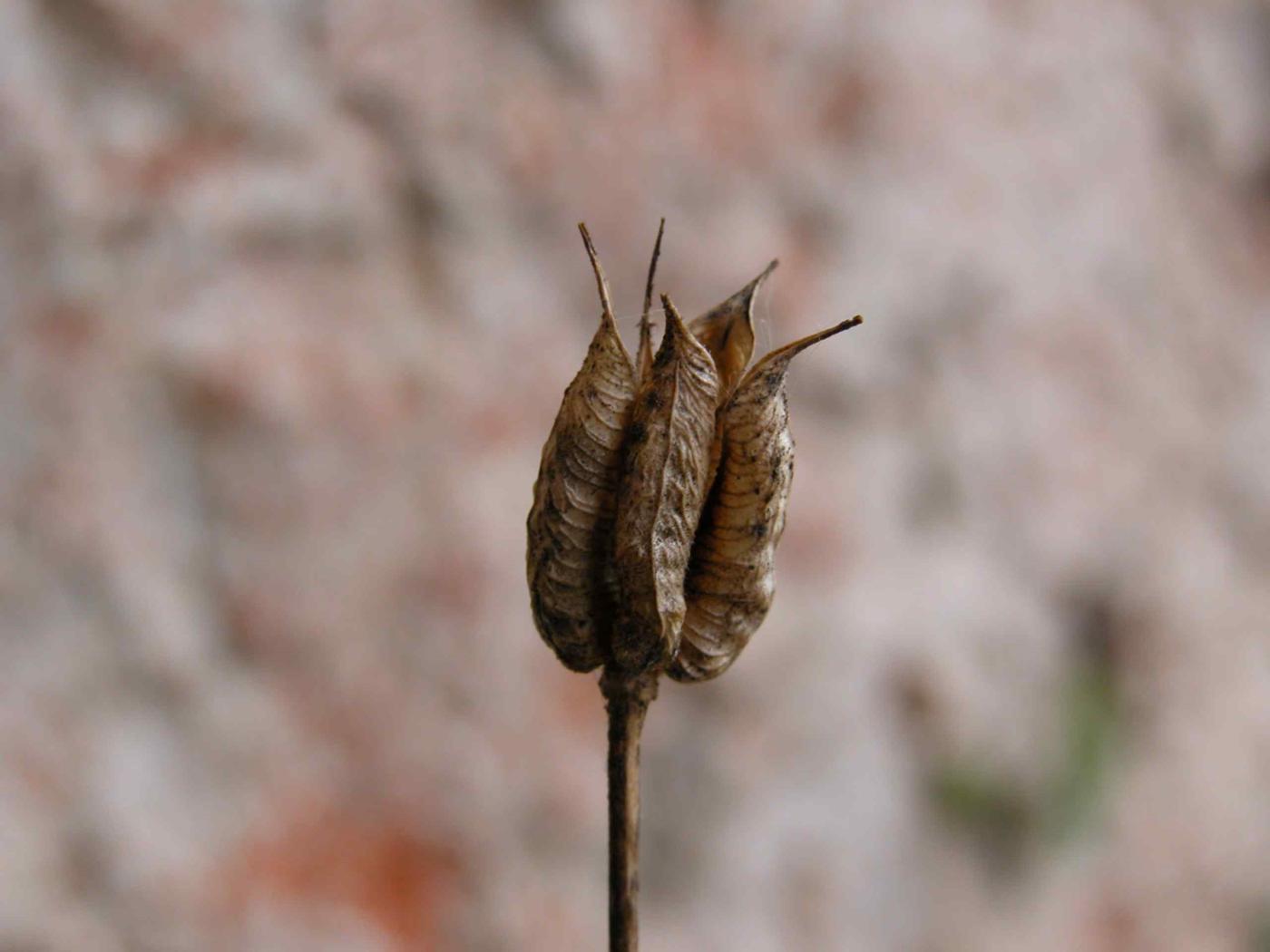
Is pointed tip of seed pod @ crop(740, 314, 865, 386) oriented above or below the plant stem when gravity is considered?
above

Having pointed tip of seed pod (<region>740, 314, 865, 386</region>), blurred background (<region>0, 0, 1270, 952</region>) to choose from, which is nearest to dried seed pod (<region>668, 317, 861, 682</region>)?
pointed tip of seed pod (<region>740, 314, 865, 386</region>)

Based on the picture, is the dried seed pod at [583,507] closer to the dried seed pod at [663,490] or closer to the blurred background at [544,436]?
the dried seed pod at [663,490]

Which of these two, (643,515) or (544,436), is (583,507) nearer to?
(643,515)

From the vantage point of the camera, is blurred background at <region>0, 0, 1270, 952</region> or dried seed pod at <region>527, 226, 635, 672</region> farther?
blurred background at <region>0, 0, 1270, 952</region>

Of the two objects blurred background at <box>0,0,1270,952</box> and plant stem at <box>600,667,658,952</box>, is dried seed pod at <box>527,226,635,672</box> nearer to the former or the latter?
plant stem at <box>600,667,658,952</box>

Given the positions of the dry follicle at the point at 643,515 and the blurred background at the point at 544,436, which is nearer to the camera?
the dry follicle at the point at 643,515

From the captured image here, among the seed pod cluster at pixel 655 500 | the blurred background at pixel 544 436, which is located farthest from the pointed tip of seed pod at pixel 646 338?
the blurred background at pixel 544 436

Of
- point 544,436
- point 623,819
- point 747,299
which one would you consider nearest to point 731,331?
point 747,299

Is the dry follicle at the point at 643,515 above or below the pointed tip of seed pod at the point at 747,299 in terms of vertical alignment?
below
